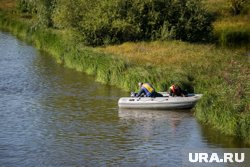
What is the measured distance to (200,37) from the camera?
149ft

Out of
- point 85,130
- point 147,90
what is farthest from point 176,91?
point 85,130

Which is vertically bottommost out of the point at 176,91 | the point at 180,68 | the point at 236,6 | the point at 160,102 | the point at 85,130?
the point at 85,130

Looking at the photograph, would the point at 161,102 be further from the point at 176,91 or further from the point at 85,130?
the point at 85,130

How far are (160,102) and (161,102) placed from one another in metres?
0.05

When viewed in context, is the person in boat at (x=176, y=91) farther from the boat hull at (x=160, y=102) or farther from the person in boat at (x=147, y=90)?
the person in boat at (x=147, y=90)

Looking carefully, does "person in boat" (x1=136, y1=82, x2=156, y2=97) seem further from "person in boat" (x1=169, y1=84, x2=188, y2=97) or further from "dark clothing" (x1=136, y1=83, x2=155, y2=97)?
"person in boat" (x1=169, y1=84, x2=188, y2=97)

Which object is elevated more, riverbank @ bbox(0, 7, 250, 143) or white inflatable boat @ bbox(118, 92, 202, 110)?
riverbank @ bbox(0, 7, 250, 143)

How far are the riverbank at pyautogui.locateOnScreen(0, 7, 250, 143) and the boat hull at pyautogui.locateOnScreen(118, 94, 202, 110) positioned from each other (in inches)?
38.8

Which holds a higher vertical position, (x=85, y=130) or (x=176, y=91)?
(x=176, y=91)

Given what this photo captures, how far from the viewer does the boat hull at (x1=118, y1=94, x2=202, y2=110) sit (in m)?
27.0

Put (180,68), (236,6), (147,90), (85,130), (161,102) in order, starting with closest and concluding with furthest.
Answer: (85,130)
(161,102)
(147,90)
(180,68)
(236,6)

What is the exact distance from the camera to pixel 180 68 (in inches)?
1294

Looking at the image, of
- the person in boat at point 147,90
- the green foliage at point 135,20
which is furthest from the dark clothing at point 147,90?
the green foliage at point 135,20

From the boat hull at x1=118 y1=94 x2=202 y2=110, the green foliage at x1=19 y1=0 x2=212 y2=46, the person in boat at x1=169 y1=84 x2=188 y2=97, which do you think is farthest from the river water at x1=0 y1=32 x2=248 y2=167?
the green foliage at x1=19 y1=0 x2=212 y2=46
